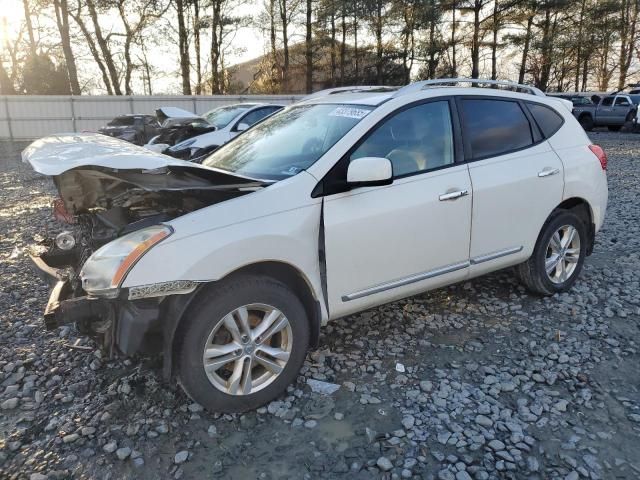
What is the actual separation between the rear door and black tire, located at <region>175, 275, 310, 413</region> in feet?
4.94

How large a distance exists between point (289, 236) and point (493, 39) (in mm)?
32907

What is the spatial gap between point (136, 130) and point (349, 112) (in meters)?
13.1

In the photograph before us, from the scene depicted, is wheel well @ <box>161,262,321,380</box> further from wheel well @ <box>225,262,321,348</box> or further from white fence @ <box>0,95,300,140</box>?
white fence @ <box>0,95,300,140</box>

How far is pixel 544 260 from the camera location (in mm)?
4238

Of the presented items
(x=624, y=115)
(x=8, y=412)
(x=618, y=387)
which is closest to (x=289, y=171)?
(x=8, y=412)

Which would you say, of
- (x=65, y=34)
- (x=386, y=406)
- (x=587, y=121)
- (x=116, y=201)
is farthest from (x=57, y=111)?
(x=587, y=121)

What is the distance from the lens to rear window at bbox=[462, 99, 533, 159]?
147 inches

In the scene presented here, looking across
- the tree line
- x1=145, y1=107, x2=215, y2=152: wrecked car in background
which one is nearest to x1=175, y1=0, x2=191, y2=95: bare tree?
the tree line

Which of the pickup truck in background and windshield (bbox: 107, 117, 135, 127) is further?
the pickup truck in background

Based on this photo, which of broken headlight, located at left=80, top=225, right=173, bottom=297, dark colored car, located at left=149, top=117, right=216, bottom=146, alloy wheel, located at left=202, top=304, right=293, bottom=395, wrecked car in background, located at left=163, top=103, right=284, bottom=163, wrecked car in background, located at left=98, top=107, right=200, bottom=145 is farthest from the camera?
wrecked car in background, located at left=98, top=107, right=200, bottom=145

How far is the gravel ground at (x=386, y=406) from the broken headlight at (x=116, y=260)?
618 millimetres

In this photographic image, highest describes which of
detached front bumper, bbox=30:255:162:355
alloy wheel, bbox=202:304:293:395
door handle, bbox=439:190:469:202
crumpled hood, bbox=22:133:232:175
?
crumpled hood, bbox=22:133:232:175

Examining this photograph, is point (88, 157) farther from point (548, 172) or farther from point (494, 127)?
point (548, 172)

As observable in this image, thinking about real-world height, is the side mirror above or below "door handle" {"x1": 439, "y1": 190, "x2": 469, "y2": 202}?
above
